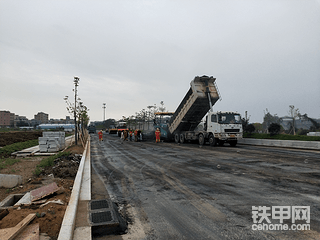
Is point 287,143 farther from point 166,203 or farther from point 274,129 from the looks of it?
point 166,203

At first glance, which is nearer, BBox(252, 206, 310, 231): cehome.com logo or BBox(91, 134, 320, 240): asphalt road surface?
BBox(91, 134, 320, 240): asphalt road surface

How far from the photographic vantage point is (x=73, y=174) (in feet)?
26.4

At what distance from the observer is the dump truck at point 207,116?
57.5 feet

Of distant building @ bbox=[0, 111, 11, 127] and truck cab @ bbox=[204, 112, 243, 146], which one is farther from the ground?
distant building @ bbox=[0, 111, 11, 127]

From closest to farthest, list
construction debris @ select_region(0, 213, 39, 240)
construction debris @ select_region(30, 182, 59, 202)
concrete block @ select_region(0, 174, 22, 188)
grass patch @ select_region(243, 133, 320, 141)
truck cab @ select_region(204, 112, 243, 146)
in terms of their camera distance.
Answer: construction debris @ select_region(0, 213, 39, 240)
construction debris @ select_region(30, 182, 59, 202)
concrete block @ select_region(0, 174, 22, 188)
truck cab @ select_region(204, 112, 243, 146)
grass patch @ select_region(243, 133, 320, 141)

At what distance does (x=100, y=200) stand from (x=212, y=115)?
47.3 ft

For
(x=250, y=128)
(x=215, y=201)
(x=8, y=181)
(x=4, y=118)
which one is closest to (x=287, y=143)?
(x=250, y=128)

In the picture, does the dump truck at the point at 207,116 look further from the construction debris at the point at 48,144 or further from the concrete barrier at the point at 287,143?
the construction debris at the point at 48,144

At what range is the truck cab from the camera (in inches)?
685

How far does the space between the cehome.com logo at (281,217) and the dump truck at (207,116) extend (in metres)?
13.1

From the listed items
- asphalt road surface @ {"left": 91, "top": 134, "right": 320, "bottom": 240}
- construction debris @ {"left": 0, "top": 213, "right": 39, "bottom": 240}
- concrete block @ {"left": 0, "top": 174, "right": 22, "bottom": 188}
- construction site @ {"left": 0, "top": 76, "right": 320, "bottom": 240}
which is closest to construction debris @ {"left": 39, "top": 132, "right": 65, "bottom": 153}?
construction site @ {"left": 0, "top": 76, "right": 320, "bottom": 240}

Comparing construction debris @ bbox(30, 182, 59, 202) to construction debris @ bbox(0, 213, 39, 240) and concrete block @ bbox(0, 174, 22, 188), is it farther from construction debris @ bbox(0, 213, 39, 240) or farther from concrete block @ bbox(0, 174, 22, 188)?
concrete block @ bbox(0, 174, 22, 188)

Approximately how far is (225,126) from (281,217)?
535 inches

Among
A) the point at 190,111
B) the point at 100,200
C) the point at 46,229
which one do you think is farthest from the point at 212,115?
the point at 46,229
